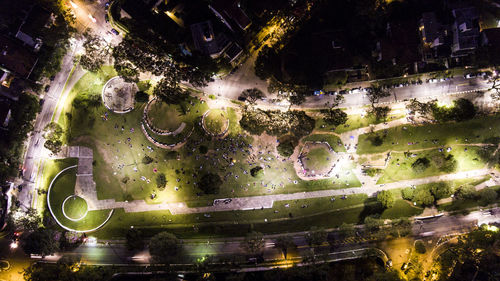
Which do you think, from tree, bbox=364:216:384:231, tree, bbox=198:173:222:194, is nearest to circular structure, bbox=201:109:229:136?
tree, bbox=198:173:222:194

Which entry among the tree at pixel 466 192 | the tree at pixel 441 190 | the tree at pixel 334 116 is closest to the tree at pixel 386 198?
the tree at pixel 441 190

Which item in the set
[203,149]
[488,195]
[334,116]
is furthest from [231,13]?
[488,195]

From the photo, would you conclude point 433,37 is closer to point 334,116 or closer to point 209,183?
point 334,116

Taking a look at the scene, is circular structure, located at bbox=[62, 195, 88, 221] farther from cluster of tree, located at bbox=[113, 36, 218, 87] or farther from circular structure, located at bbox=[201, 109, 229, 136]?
circular structure, located at bbox=[201, 109, 229, 136]

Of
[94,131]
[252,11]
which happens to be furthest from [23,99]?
[252,11]

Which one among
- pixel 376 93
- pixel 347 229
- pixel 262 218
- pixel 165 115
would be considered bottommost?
pixel 262 218
